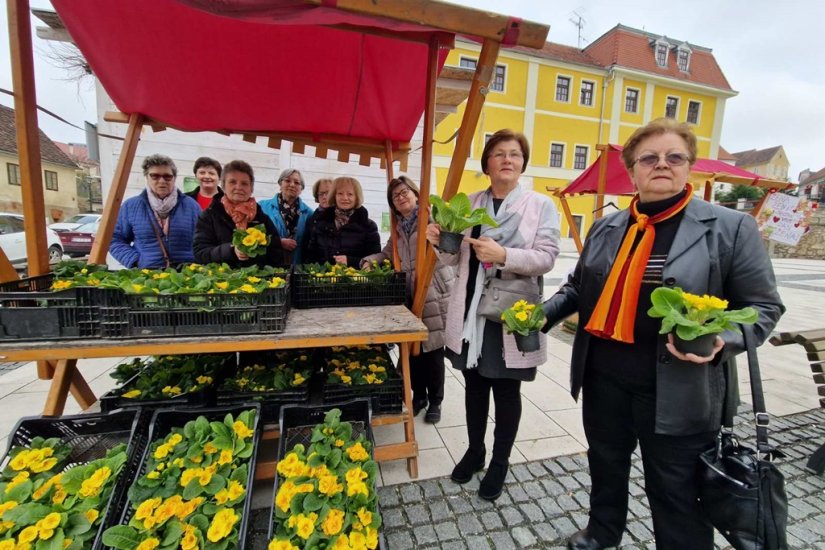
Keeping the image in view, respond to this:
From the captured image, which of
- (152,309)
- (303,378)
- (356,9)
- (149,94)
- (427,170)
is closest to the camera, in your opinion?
(356,9)

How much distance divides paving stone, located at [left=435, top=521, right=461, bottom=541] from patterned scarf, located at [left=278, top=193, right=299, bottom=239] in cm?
269

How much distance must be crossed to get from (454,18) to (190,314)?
162 centimetres

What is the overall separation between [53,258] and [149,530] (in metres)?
13.3

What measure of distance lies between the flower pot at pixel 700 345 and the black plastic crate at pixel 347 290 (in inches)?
59.5

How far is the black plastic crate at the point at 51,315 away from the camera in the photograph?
4.79ft

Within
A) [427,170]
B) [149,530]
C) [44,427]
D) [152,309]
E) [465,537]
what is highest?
[427,170]

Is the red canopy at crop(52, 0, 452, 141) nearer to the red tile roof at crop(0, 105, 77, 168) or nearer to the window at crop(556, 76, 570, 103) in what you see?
the red tile roof at crop(0, 105, 77, 168)

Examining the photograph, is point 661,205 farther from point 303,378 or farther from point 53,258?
point 53,258

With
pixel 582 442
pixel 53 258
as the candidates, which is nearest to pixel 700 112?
pixel 582 442

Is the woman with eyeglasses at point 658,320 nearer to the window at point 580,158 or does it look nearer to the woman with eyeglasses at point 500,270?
the woman with eyeglasses at point 500,270

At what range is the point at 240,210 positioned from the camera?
2.46m

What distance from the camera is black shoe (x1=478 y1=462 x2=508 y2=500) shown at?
1927mm

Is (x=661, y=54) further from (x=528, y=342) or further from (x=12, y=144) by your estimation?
(x=12, y=144)

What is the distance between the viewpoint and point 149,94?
2359mm
